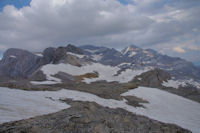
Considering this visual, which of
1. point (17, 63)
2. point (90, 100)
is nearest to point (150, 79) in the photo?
point (90, 100)

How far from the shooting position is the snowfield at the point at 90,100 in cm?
1141

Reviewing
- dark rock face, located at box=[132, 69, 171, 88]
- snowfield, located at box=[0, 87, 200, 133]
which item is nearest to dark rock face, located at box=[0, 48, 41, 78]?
dark rock face, located at box=[132, 69, 171, 88]

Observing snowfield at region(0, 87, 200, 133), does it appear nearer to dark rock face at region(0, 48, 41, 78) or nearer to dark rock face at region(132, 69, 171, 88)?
dark rock face at region(132, 69, 171, 88)

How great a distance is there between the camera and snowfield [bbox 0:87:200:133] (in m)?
11.4

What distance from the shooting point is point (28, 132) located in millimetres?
7945

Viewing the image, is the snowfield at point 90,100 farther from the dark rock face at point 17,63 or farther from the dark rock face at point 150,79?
→ the dark rock face at point 17,63

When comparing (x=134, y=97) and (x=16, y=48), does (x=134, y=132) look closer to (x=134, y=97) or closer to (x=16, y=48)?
(x=134, y=97)

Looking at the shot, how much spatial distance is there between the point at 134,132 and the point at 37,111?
7.88 m

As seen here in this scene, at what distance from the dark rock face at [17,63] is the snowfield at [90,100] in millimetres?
130917

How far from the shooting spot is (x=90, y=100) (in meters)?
21.9

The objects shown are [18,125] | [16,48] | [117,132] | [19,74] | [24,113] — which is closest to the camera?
[18,125]

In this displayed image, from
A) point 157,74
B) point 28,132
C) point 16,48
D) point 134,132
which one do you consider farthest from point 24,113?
point 16,48

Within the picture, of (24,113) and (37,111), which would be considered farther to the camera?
(37,111)

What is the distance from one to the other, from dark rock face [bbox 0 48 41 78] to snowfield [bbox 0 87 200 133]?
13092 cm
